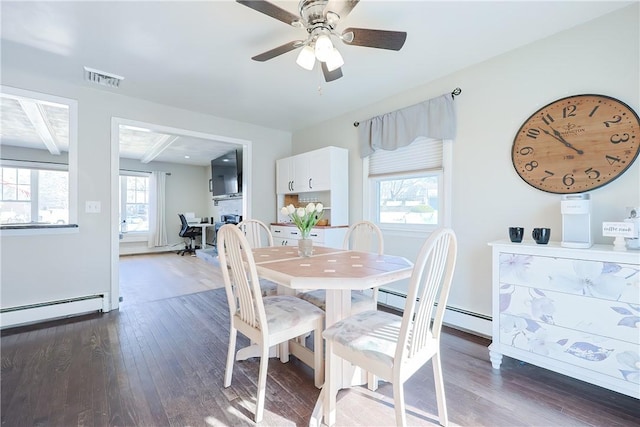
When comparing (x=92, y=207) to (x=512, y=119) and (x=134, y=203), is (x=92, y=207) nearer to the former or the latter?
(x=512, y=119)

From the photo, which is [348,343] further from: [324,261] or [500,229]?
[500,229]

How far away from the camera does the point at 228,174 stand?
6105mm

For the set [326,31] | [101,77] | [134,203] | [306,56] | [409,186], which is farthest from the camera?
[134,203]

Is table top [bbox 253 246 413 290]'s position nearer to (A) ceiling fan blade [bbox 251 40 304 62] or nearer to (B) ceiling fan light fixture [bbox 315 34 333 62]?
(B) ceiling fan light fixture [bbox 315 34 333 62]

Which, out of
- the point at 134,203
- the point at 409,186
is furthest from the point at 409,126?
the point at 134,203

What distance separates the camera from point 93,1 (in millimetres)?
1707

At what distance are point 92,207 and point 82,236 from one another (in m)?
0.32

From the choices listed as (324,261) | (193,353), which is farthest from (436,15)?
(193,353)

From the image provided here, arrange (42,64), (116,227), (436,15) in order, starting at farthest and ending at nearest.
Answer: (116,227) < (42,64) < (436,15)

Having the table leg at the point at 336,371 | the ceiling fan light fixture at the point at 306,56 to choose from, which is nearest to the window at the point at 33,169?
the ceiling fan light fixture at the point at 306,56

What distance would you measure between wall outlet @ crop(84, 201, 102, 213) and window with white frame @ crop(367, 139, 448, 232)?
3.08m

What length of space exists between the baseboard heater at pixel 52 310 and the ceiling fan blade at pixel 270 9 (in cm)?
326

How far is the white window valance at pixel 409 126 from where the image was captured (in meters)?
2.62

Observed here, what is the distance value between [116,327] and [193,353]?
3.53 feet
